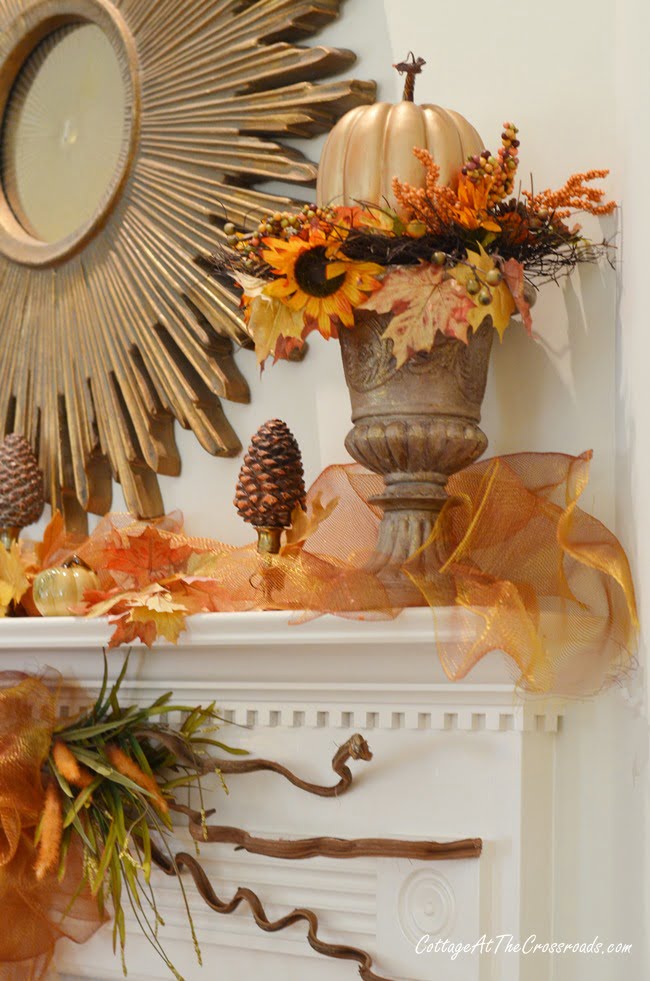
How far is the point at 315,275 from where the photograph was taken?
792 millimetres

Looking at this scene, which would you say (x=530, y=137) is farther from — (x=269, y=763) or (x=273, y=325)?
(x=269, y=763)

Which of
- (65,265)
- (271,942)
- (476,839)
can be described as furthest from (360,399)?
(65,265)

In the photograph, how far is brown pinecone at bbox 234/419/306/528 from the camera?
88cm

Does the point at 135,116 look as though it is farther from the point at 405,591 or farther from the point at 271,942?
the point at 271,942

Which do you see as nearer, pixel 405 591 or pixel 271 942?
pixel 405 591

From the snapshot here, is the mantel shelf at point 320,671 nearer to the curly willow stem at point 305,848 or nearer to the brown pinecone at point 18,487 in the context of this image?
the curly willow stem at point 305,848

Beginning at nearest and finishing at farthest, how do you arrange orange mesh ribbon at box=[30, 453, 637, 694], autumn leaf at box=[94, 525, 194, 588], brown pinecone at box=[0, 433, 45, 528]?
orange mesh ribbon at box=[30, 453, 637, 694] → autumn leaf at box=[94, 525, 194, 588] → brown pinecone at box=[0, 433, 45, 528]

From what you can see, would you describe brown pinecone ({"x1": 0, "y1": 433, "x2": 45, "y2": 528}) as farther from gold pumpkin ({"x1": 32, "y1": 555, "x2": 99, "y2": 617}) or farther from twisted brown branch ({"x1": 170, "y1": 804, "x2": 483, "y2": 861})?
twisted brown branch ({"x1": 170, "y1": 804, "x2": 483, "y2": 861})

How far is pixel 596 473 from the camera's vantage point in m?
0.84

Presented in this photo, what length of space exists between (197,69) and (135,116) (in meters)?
0.08

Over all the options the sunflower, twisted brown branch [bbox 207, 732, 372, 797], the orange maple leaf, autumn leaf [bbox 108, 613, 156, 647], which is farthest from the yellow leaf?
the orange maple leaf

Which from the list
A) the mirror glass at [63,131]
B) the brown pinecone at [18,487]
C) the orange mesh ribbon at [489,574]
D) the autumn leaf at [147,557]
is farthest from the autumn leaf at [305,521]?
the mirror glass at [63,131]

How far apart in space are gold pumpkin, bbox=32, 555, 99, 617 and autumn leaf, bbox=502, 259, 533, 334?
0.44 metres

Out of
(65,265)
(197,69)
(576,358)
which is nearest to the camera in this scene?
(576,358)
